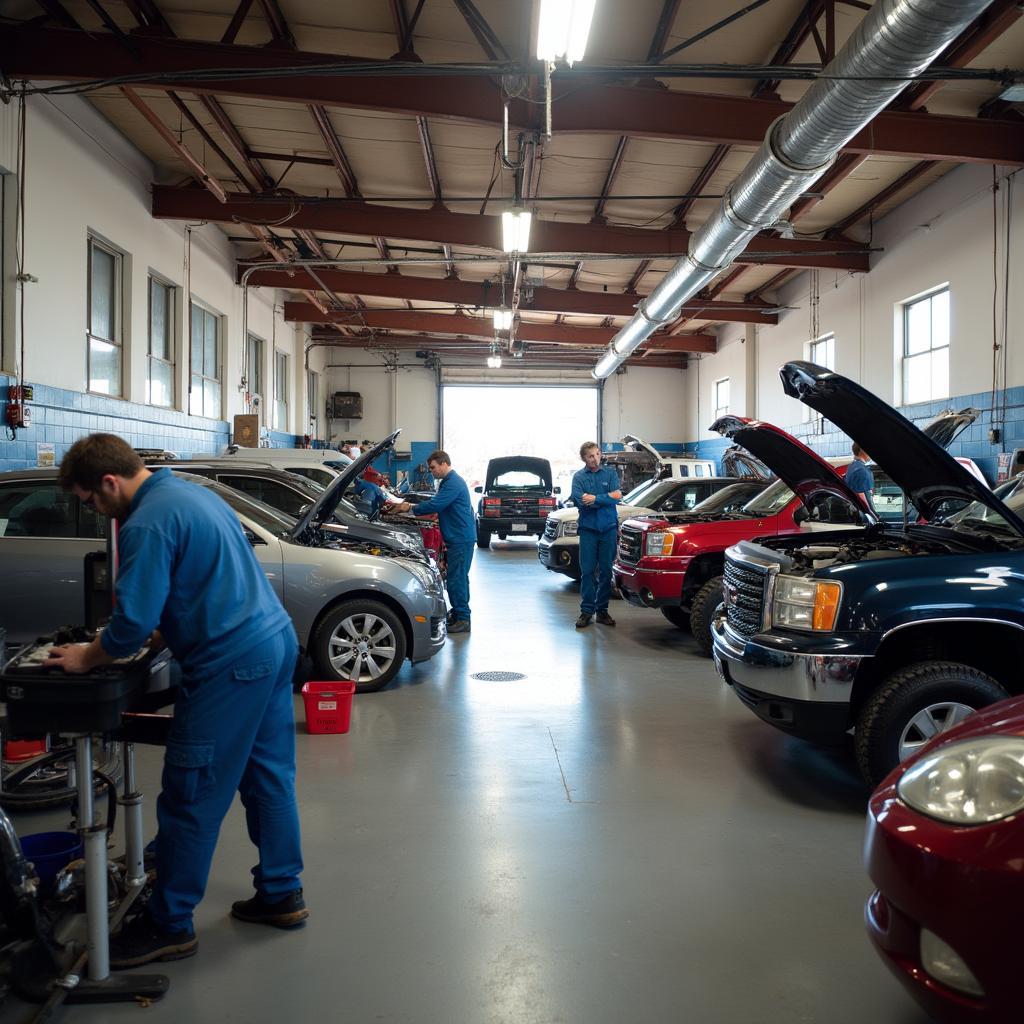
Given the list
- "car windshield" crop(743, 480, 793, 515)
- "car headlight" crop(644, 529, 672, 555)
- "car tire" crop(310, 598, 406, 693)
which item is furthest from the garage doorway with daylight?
"car tire" crop(310, 598, 406, 693)

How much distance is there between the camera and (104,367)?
11.4 meters

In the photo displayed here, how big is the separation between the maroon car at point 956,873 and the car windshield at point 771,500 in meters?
6.13

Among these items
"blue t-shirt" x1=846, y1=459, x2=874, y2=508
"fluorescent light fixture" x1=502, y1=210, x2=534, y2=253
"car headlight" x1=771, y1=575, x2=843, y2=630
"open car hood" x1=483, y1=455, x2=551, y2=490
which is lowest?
"car headlight" x1=771, y1=575, x2=843, y2=630

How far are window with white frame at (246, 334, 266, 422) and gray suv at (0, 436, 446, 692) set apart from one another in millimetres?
12544

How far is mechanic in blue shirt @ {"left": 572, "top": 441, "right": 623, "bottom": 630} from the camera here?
903cm

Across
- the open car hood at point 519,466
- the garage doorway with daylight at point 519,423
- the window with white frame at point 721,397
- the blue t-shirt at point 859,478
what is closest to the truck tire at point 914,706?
the blue t-shirt at point 859,478

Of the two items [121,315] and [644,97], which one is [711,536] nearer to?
[644,97]

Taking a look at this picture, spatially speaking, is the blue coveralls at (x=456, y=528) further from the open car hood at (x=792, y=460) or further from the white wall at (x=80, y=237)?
the white wall at (x=80, y=237)

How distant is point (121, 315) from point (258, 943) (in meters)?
10.7

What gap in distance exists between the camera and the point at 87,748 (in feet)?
8.83

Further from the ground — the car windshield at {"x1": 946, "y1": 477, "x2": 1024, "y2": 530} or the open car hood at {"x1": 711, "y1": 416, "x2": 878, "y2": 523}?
the open car hood at {"x1": 711, "y1": 416, "x2": 878, "y2": 523}

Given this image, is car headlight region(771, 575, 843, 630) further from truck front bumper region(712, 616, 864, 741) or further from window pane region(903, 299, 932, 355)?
window pane region(903, 299, 932, 355)

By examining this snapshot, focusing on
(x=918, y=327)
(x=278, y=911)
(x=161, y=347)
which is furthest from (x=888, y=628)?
(x=161, y=347)

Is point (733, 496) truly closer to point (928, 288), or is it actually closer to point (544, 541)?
point (544, 541)
